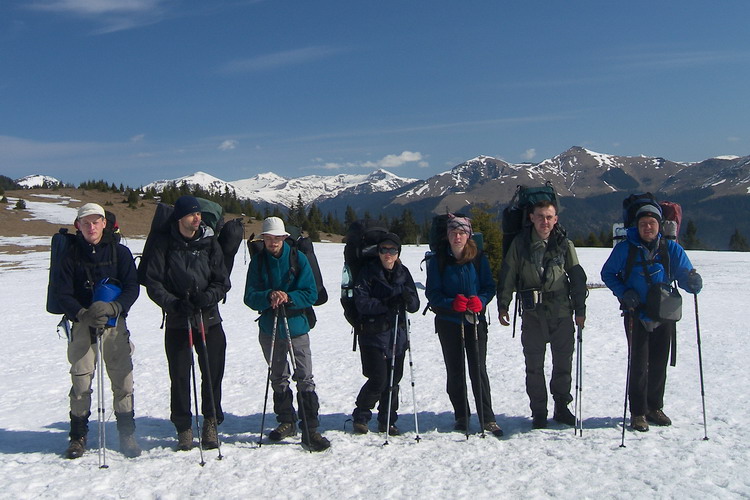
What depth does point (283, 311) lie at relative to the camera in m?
6.22

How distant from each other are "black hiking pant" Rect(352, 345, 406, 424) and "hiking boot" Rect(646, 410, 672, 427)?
9.69ft

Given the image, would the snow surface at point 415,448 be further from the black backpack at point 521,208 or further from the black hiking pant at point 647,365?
the black backpack at point 521,208

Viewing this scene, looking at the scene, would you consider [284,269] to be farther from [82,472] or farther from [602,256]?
[602,256]

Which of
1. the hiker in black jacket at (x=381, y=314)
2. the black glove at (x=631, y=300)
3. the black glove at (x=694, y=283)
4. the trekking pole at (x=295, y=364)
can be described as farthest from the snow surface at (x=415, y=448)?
the black glove at (x=694, y=283)

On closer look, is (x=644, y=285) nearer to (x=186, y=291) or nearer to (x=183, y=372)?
(x=186, y=291)

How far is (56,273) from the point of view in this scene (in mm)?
5750

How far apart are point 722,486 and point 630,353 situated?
1.82 metres

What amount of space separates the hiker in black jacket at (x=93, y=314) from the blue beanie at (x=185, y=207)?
676 mm

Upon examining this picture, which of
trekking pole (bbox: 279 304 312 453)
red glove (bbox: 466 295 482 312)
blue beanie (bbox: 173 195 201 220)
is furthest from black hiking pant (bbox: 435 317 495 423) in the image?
blue beanie (bbox: 173 195 201 220)

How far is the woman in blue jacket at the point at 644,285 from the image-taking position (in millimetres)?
6246

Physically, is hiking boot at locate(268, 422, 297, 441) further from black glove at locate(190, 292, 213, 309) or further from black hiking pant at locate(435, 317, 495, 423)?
black hiking pant at locate(435, 317, 495, 423)

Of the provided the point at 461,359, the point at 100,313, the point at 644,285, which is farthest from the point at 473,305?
the point at 100,313

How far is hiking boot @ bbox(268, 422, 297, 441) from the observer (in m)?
6.32

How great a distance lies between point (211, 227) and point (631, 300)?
15.7ft
